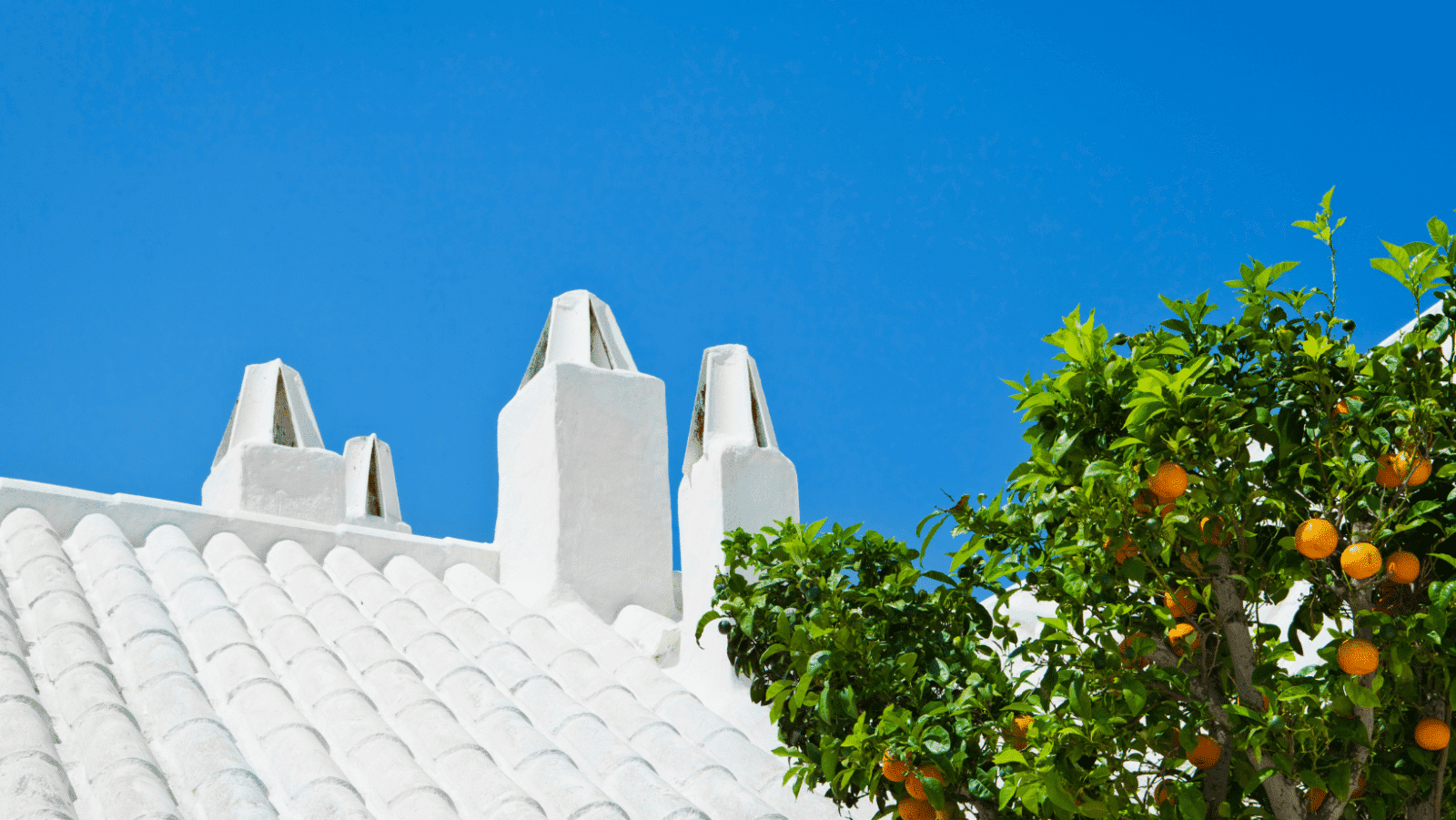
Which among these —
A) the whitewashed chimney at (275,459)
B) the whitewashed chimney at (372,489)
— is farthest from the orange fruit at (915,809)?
the whitewashed chimney at (372,489)

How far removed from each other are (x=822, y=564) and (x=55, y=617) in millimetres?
3781

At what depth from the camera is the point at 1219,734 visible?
3.68 metres

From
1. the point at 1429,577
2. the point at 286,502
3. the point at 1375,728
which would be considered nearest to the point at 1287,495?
the point at 1429,577

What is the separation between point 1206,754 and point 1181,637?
37cm

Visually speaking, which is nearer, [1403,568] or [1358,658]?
[1358,658]

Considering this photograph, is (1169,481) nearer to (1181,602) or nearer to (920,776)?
(1181,602)

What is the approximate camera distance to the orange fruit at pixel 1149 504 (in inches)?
139

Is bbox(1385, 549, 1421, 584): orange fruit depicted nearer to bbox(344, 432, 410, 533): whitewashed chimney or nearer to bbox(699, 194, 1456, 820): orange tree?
bbox(699, 194, 1456, 820): orange tree

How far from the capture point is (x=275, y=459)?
8922 mm

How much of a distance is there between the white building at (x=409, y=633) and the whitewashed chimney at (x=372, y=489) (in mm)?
2326

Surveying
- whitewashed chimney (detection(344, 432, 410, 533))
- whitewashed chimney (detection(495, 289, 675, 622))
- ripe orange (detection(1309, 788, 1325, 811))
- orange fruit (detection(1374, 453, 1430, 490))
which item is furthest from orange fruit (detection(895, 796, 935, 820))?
whitewashed chimney (detection(344, 432, 410, 533))

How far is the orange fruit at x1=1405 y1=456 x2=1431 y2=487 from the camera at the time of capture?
3371mm

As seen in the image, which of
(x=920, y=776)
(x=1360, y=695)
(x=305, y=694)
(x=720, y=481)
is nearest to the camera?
(x=1360, y=695)

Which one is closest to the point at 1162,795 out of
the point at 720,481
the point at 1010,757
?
the point at 1010,757
